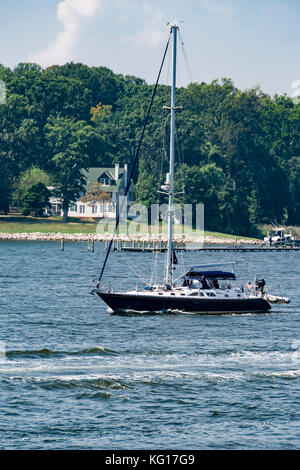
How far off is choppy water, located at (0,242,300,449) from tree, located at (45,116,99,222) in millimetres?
102203

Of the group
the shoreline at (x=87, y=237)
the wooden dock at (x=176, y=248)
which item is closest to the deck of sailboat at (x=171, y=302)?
the wooden dock at (x=176, y=248)

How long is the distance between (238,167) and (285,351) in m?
153

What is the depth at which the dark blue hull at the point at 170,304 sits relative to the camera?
2149 inches

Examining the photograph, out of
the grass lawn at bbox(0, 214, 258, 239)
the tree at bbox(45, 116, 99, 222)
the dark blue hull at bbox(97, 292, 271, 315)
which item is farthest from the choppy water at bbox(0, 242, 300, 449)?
the tree at bbox(45, 116, 99, 222)

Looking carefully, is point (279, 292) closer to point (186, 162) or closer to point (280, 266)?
point (280, 266)

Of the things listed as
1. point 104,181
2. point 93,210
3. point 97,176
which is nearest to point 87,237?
point 93,210

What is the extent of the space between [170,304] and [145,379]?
17.3 metres

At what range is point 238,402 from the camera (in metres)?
34.2

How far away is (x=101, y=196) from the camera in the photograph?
166375 mm

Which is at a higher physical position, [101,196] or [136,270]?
[101,196]

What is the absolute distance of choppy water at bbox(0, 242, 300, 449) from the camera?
3041cm

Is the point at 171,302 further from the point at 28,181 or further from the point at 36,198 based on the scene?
the point at 28,181

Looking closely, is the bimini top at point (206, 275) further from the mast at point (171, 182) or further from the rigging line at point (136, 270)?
the rigging line at point (136, 270)

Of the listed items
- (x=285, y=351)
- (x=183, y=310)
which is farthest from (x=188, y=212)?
(x=285, y=351)
